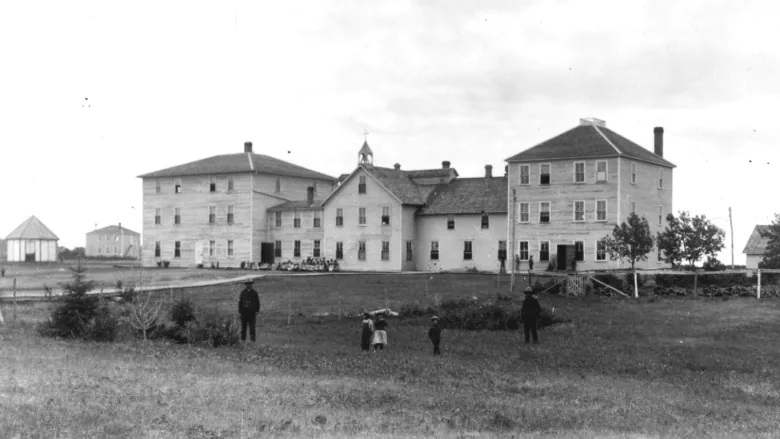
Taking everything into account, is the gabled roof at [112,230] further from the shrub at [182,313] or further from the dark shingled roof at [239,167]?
the shrub at [182,313]

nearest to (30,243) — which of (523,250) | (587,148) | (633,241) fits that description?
(523,250)

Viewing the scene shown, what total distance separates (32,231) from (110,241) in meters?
37.6

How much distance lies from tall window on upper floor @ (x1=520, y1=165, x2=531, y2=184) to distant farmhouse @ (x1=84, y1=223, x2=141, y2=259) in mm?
108417

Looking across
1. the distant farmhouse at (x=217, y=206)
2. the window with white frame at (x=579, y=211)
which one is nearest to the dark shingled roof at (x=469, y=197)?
the window with white frame at (x=579, y=211)

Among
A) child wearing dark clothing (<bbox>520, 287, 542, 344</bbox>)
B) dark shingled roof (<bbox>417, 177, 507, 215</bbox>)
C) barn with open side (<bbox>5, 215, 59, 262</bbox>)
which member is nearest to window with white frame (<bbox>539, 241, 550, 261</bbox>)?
dark shingled roof (<bbox>417, 177, 507, 215</bbox>)

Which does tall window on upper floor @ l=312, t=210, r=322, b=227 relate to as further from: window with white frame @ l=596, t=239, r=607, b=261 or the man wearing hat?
the man wearing hat

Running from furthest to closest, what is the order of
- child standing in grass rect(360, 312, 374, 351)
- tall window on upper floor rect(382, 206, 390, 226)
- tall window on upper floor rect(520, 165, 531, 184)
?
1. tall window on upper floor rect(382, 206, 390, 226)
2. tall window on upper floor rect(520, 165, 531, 184)
3. child standing in grass rect(360, 312, 374, 351)

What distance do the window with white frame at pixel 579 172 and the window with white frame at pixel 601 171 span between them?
1137 mm

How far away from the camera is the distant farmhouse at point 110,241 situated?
162625 millimetres

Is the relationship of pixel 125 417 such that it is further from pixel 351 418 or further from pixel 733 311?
pixel 733 311

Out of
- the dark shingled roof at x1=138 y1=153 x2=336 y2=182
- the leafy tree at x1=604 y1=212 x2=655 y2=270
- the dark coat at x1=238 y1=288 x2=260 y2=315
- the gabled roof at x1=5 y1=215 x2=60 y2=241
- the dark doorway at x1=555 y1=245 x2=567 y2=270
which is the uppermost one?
the dark shingled roof at x1=138 y1=153 x2=336 y2=182

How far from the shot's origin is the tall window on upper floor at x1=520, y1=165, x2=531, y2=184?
68.6 metres

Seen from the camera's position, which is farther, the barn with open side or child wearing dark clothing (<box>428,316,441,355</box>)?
the barn with open side

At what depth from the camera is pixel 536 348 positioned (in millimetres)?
28984
